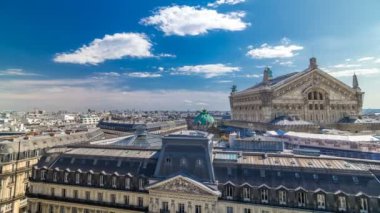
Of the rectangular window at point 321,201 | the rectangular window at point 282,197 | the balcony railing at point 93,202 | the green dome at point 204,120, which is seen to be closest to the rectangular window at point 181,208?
the balcony railing at point 93,202

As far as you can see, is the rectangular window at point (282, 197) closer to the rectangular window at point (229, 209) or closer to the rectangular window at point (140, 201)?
the rectangular window at point (229, 209)

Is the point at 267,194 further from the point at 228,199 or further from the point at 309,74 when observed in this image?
the point at 309,74

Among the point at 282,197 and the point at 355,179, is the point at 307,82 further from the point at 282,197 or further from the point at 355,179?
the point at 282,197

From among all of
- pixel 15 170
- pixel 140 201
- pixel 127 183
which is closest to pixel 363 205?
pixel 140 201

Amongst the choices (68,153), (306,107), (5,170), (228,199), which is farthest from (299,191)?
(5,170)

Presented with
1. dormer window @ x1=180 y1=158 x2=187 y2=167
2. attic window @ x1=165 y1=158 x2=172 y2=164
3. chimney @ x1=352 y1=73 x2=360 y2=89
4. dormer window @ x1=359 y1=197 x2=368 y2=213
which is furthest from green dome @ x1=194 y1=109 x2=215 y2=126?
dormer window @ x1=359 y1=197 x2=368 y2=213
